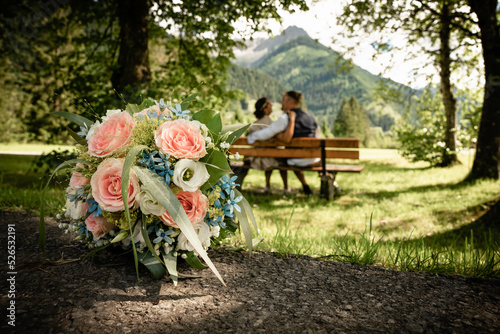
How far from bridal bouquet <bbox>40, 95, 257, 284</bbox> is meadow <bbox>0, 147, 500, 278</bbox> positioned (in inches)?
18.3

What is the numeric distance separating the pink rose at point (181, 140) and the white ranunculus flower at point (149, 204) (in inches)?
9.9

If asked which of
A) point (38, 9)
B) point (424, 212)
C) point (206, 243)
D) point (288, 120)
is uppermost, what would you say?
point (38, 9)

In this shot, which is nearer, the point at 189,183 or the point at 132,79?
the point at 189,183

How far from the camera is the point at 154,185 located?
175 centimetres

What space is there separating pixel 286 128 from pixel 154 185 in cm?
493

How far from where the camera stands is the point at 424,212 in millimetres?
5762

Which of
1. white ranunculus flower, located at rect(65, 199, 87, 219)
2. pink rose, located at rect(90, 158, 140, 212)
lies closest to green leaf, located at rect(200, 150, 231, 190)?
pink rose, located at rect(90, 158, 140, 212)

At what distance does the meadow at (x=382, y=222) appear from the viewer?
242 centimetres

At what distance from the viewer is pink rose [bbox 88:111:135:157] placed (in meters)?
1.92

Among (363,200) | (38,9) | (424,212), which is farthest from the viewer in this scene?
(38,9)

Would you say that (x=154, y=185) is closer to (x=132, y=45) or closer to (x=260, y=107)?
(x=260, y=107)

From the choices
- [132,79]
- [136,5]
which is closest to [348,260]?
[132,79]

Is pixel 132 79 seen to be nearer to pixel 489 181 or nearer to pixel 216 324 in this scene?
pixel 216 324

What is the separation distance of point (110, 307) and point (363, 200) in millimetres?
6007
